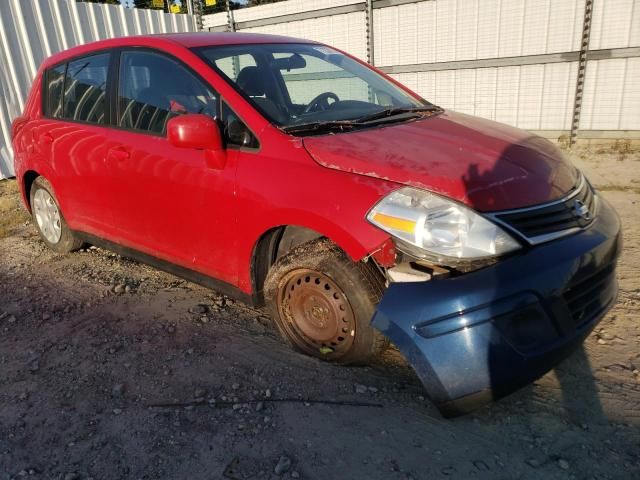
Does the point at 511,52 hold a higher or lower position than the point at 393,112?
lower

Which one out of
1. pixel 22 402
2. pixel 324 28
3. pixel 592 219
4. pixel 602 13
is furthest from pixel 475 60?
pixel 22 402

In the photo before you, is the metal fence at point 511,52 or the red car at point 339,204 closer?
A: the red car at point 339,204

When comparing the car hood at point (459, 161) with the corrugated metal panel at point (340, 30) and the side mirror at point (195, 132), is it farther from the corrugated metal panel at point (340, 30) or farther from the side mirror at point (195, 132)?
the corrugated metal panel at point (340, 30)

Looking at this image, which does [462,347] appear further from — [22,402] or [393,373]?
[22,402]

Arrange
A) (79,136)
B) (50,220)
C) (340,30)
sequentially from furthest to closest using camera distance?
(340,30), (50,220), (79,136)

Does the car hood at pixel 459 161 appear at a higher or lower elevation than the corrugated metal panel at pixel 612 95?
higher

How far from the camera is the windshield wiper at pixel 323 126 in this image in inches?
106

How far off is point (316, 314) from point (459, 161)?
1.04 metres

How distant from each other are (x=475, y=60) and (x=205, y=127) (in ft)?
23.5

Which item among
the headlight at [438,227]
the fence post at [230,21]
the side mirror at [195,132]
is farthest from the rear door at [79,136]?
the fence post at [230,21]

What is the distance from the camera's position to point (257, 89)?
9.75 ft

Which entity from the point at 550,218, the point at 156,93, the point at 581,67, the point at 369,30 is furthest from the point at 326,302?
the point at 369,30

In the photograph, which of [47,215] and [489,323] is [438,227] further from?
[47,215]

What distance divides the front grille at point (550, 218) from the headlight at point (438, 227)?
0.08m
